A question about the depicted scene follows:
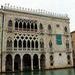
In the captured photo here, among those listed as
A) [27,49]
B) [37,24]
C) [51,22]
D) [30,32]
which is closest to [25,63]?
[27,49]

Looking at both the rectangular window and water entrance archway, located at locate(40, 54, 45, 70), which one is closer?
water entrance archway, located at locate(40, 54, 45, 70)

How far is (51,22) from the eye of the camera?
116 feet

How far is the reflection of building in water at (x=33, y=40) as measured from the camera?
29656mm

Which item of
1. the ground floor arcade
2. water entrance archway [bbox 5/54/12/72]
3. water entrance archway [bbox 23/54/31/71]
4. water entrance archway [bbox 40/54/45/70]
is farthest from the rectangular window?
water entrance archway [bbox 5/54/12/72]

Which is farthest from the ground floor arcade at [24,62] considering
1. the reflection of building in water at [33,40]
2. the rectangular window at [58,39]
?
→ the rectangular window at [58,39]

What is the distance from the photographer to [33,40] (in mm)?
32094

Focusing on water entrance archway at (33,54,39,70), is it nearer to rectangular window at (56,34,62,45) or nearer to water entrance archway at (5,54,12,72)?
water entrance archway at (5,54,12,72)

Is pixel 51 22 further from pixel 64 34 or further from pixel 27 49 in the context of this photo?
pixel 27 49

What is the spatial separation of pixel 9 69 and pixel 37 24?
429 inches

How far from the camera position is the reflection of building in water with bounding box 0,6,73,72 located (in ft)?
97.3

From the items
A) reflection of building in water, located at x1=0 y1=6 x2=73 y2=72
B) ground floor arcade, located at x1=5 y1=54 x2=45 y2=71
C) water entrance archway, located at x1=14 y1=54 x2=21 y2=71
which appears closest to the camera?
reflection of building in water, located at x1=0 y1=6 x2=73 y2=72

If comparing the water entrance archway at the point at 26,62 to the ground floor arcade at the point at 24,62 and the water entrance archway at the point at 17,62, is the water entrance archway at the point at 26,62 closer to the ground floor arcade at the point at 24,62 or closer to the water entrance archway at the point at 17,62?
the ground floor arcade at the point at 24,62

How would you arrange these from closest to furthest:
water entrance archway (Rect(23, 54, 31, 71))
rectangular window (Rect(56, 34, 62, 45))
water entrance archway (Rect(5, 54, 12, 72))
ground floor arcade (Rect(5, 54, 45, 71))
Result: ground floor arcade (Rect(5, 54, 45, 71)) < water entrance archway (Rect(5, 54, 12, 72)) < water entrance archway (Rect(23, 54, 31, 71)) < rectangular window (Rect(56, 34, 62, 45))

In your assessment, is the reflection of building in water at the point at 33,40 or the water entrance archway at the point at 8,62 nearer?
the reflection of building in water at the point at 33,40
